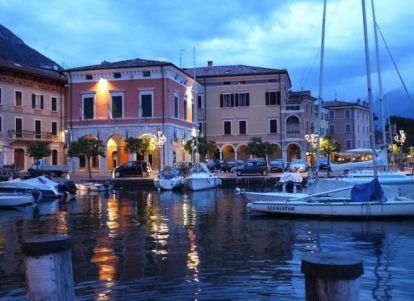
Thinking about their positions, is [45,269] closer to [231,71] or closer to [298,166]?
[298,166]

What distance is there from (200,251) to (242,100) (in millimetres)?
53395

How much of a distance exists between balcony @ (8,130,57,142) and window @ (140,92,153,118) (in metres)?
11.0

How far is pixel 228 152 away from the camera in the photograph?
68938mm

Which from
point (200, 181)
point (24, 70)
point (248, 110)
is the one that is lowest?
point (200, 181)

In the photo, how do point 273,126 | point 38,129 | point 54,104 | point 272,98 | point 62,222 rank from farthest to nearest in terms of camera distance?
1. point 273,126
2. point 272,98
3. point 54,104
4. point 38,129
5. point 62,222

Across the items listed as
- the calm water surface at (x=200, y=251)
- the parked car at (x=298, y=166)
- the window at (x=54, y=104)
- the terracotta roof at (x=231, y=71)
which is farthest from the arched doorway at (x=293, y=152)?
the calm water surface at (x=200, y=251)

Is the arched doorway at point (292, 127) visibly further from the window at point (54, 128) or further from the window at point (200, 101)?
the window at point (54, 128)

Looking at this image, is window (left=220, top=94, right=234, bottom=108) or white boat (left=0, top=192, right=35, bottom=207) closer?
white boat (left=0, top=192, right=35, bottom=207)

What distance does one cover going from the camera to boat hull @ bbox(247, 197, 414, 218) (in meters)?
19.9

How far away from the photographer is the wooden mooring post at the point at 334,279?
166 inches

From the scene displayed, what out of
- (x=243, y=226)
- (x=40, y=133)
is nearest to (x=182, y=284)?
(x=243, y=226)

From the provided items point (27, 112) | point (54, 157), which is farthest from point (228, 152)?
point (27, 112)

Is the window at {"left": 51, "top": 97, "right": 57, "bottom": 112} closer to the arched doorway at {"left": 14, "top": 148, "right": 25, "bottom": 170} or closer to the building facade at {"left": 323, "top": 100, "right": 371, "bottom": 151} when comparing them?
the arched doorway at {"left": 14, "top": 148, "right": 25, "bottom": 170}

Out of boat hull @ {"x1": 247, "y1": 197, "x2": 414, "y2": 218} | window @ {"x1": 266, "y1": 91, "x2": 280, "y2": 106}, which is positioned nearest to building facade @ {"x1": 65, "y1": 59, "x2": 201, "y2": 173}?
window @ {"x1": 266, "y1": 91, "x2": 280, "y2": 106}
